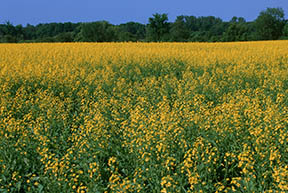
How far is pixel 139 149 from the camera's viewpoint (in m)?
4.60

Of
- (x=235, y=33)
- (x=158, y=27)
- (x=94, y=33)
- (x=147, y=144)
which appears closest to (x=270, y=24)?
(x=235, y=33)

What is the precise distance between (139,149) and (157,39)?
1931 inches

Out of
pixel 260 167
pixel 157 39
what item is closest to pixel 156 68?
pixel 260 167

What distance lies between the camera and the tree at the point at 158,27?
51500mm

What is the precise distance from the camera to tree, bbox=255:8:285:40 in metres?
63.9

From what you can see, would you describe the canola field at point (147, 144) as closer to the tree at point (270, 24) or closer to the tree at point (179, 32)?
the tree at point (179, 32)

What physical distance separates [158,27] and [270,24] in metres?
29.6

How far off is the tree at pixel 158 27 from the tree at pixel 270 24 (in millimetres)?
24057

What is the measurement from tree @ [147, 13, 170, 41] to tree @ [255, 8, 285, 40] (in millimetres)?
24057

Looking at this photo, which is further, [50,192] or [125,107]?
[125,107]

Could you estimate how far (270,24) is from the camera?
6569 centimetres

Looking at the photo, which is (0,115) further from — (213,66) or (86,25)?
(86,25)

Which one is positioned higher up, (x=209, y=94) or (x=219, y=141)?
(x=209, y=94)

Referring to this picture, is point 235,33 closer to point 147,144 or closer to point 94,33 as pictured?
point 94,33
